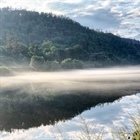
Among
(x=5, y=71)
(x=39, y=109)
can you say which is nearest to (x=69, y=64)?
(x=5, y=71)

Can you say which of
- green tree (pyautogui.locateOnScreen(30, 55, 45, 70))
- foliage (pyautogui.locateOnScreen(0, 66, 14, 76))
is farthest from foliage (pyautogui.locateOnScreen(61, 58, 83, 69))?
foliage (pyautogui.locateOnScreen(0, 66, 14, 76))

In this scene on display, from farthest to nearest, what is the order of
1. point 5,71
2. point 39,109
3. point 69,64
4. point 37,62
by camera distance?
1. point 69,64
2. point 37,62
3. point 5,71
4. point 39,109

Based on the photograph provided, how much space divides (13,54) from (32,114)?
9385 cm

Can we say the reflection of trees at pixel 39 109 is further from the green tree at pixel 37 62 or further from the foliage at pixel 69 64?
the foliage at pixel 69 64

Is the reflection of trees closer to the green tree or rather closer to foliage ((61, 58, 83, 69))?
the green tree

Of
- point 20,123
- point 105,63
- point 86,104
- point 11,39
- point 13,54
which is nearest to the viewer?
point 20,123

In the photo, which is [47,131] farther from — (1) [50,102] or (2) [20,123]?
(1) [50,102]

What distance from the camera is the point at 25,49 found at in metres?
126

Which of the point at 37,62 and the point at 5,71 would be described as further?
the point at 37,62

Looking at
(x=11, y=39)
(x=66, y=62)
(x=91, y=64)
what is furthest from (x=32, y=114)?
(x=91, y=64)

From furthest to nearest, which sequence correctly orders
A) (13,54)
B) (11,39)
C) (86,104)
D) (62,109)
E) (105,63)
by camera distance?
(105,63) < (11,39) < (13,54) < (86,104) < (62,109)

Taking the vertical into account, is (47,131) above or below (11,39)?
below

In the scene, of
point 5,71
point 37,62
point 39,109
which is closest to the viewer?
point 39,109

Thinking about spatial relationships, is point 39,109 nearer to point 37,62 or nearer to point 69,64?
point 37,62
